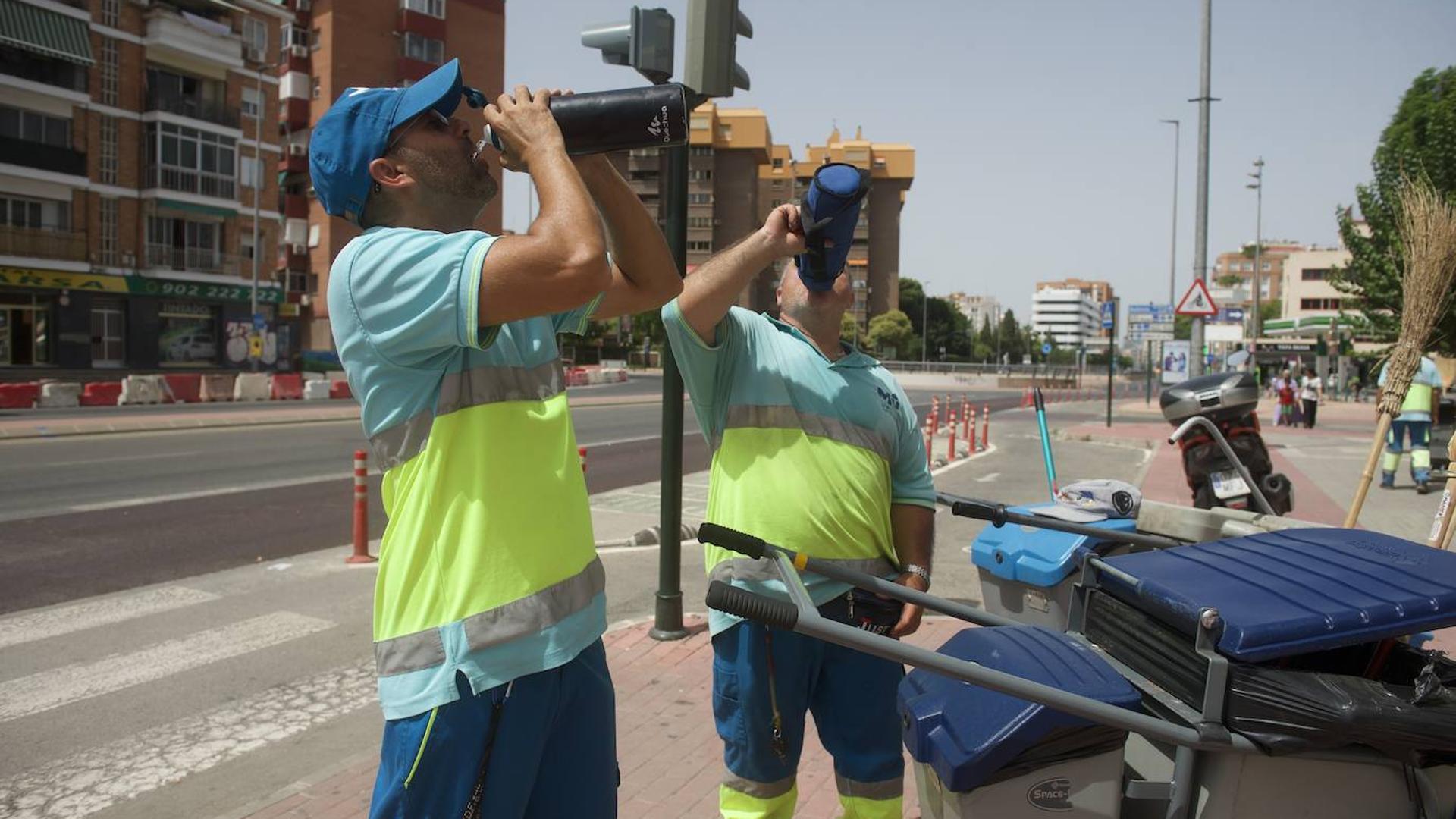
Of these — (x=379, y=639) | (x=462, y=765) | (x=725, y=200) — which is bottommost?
(x=462, y=765)

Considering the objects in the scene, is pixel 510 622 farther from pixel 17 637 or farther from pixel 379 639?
pixel 17 637

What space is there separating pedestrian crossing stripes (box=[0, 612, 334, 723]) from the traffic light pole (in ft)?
7.32

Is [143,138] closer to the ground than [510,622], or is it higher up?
higher up

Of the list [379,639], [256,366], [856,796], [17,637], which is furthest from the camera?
[256,366]

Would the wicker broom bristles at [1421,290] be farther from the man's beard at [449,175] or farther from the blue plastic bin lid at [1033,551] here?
the man's beard at [449,175]

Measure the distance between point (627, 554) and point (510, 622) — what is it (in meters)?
6.75

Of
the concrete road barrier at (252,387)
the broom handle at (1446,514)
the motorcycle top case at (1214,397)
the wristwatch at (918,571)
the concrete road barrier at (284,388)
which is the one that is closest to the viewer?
the wristwatch at (918,571)

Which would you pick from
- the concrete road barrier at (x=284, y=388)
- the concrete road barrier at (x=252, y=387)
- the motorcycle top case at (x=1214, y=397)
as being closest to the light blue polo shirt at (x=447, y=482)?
the motorcycle top case at (x=1214, y=397)

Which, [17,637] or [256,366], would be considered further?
[256,366]

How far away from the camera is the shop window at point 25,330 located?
33844mm

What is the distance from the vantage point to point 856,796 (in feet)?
8.73

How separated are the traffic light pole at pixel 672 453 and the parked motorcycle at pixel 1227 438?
266cm

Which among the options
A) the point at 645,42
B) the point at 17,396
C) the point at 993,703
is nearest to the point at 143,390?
the point at 17,396

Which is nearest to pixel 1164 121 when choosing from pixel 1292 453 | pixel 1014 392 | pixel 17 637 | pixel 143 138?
pixel 1292 453
